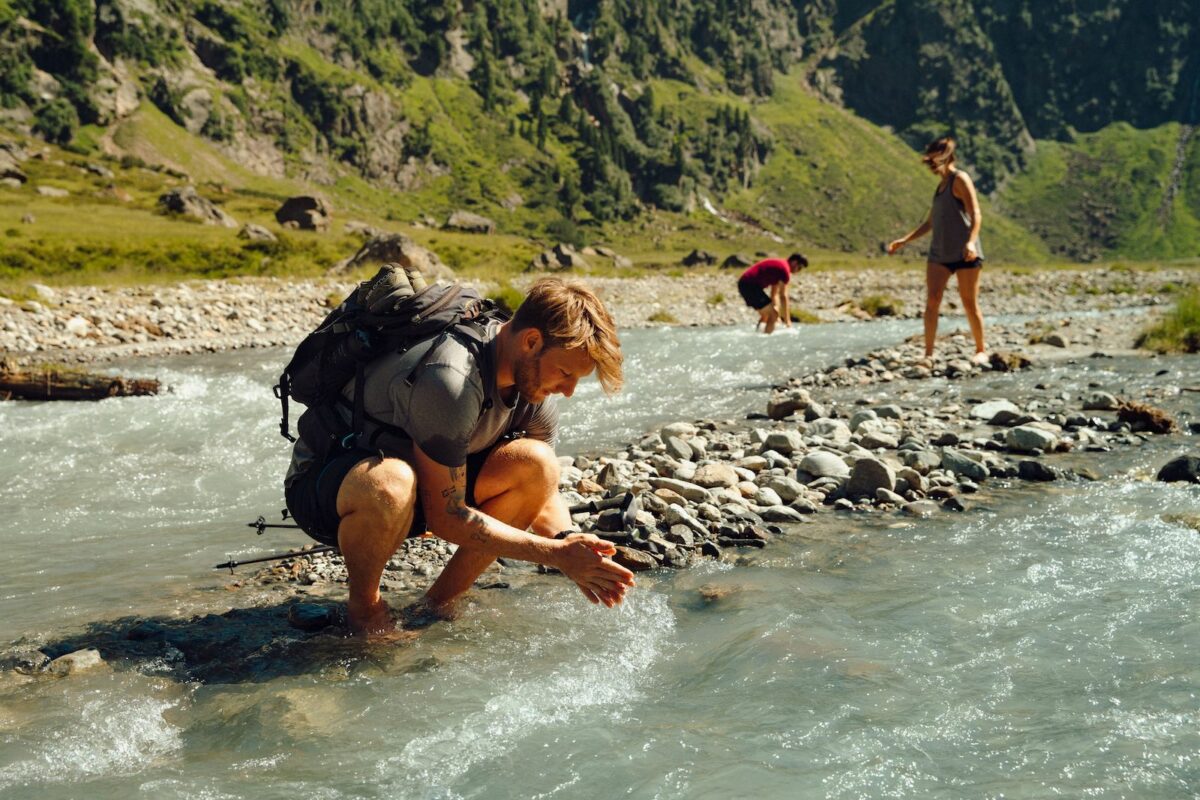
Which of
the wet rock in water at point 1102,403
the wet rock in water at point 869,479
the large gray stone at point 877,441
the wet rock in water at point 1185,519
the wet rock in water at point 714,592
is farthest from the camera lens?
the wet rock in water at point 1102,403

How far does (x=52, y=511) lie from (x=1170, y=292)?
3534 centimetres

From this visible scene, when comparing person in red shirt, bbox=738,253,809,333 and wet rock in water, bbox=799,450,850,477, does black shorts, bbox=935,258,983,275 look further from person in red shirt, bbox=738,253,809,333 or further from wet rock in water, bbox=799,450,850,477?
person in red shirt, bbox=738,253,809,333

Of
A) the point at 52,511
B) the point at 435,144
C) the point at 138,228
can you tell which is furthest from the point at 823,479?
the point at 435,144

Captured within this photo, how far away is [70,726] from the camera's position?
3.88 meters

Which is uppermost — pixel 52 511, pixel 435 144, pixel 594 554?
pixel 435 144

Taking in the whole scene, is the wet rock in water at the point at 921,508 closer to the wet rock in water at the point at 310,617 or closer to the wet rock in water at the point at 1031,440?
the wet rock in water at the point at 1031,440

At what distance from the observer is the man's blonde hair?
4.21m

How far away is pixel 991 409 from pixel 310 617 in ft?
26.4

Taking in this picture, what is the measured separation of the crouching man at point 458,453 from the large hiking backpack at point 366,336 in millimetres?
53

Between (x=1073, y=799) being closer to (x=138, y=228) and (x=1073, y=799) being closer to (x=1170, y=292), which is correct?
(x=1170, y=292)

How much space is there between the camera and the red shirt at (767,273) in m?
19.8

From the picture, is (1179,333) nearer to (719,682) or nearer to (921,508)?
(921,508)

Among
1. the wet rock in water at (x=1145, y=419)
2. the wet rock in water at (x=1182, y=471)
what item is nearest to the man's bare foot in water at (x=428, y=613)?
the wet rock in water at (x=1182, y=471)

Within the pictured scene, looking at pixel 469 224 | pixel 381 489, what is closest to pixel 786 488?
pixel 381 489
